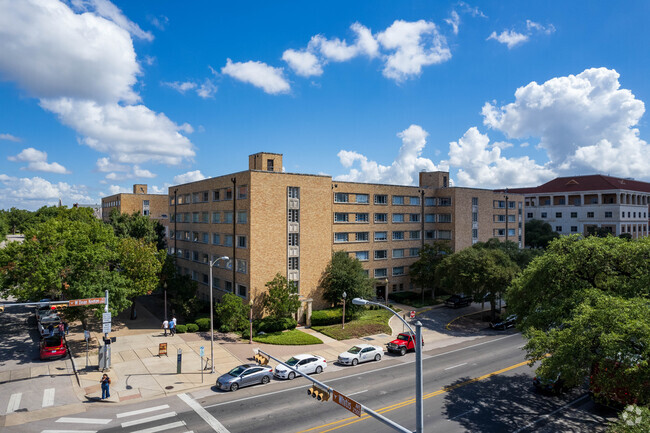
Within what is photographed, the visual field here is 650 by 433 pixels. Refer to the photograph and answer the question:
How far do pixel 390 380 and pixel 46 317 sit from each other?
33382mm

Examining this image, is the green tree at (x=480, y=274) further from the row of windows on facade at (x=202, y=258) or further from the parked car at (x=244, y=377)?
the parked car at (x=244, y=377)

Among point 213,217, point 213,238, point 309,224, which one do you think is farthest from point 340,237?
point 213,217

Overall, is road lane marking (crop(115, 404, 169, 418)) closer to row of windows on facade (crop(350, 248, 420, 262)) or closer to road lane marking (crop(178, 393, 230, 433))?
road lane marking (crop(178, 393, 230, 433))

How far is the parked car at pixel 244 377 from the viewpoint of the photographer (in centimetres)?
2619

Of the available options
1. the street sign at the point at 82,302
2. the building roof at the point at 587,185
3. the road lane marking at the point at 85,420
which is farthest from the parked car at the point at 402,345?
the building roof at the point at 587,185

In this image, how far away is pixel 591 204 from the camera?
10575cm

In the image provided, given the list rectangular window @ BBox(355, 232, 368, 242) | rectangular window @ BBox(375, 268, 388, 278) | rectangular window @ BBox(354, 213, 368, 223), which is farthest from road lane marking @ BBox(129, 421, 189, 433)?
rectangular window @ BBox(375, 268, 388, 278)

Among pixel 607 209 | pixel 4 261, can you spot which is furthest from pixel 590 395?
pixel 607 209

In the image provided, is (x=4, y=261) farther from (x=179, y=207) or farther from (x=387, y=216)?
(x=387, y=216)

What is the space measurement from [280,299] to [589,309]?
27281 millimetres

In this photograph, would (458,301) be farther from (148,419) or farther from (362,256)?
(148,419)

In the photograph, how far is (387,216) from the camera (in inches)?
2307

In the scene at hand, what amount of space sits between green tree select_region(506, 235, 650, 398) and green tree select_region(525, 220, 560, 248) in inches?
2986

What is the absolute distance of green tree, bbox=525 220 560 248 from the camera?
9462 centimetres
